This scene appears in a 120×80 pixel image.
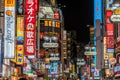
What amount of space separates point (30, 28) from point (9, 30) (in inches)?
262

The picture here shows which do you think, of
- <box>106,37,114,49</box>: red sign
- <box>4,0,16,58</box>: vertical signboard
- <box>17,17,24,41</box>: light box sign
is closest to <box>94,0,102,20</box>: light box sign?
<box>106,37,114,49</box>: red sign

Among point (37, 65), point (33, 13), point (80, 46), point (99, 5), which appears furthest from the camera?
point (80, 46)

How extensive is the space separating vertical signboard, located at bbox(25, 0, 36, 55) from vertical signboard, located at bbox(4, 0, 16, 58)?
5.02 metres

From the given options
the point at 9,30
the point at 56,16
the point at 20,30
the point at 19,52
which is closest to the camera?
the point at 9,30

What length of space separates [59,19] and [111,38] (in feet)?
237

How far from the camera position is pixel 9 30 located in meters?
29.5

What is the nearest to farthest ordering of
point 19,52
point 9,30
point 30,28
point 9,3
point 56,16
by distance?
point 9,3, point 9,30, point 30,28, point 19,52, point 56,16

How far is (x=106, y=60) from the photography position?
5444cm

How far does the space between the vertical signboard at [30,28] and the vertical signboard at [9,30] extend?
502 centimetres

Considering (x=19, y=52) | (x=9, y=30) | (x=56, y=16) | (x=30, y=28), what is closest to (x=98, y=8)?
(x=19, y=52)

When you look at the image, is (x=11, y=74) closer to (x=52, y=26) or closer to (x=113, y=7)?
(x=113, y=7)

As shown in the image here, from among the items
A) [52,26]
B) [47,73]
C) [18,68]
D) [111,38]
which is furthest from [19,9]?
[52,26]

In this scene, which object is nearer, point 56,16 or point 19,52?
point 19,52

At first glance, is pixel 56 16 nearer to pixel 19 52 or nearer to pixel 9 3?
pixel 19 52
